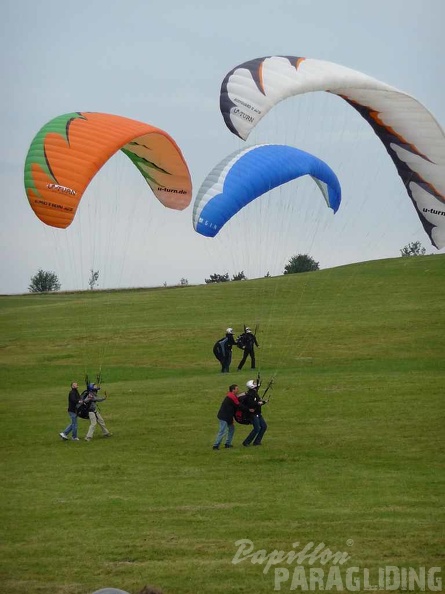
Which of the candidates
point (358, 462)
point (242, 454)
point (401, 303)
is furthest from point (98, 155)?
point (401, 303)

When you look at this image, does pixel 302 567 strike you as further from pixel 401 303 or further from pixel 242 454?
pixel 401 303

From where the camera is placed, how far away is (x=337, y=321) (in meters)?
42.1

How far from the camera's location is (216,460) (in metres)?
19.4

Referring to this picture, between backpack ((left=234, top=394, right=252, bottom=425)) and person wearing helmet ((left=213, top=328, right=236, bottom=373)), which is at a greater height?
person wearing helmet ((left=213, top=328, right=236, bottom=373))

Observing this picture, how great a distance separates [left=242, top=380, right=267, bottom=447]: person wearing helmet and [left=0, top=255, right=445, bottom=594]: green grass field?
40cm

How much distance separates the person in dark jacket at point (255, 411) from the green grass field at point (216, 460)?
1.34ft

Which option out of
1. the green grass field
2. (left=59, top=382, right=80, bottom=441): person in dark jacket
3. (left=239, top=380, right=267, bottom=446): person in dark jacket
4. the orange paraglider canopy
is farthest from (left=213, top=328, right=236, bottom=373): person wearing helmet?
the orange paraglider canopy

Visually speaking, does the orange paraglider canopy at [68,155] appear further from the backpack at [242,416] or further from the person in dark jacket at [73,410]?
the backpack at [242,416]

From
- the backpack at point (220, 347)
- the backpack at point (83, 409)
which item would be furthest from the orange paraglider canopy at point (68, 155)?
the backpack at point (220, 347)

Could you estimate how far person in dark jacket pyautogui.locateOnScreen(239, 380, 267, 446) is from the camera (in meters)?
20.2

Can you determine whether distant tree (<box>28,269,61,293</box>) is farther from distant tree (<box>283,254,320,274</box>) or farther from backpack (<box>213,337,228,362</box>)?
backpack (<box>213,337,228,362</box>)

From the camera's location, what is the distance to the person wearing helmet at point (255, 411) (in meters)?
20.2

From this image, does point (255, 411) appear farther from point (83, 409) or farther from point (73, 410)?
point (73, 410)

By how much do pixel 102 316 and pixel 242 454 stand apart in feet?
101
